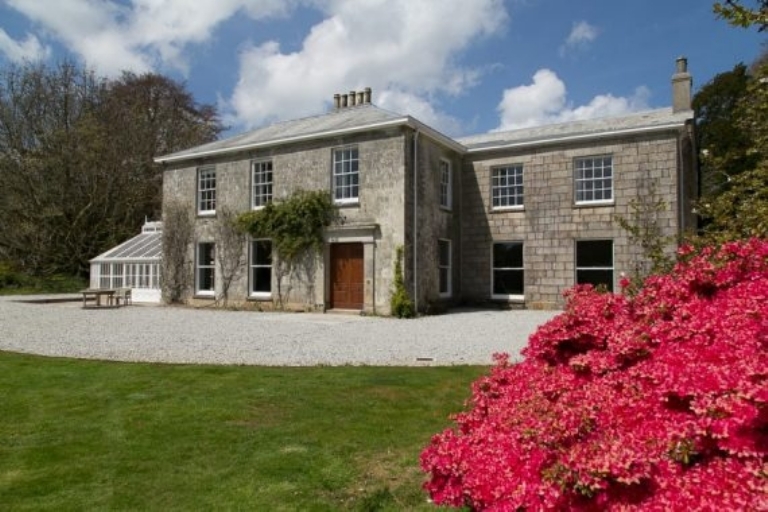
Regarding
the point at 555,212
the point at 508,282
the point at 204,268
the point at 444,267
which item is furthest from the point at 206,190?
the point at 555,212

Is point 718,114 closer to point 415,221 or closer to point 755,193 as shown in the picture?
point 415,221

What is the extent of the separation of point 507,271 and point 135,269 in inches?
610

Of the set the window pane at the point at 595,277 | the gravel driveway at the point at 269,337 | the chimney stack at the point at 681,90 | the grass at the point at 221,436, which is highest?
the chimney stack at the point at 681,90

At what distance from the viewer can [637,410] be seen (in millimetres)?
2143

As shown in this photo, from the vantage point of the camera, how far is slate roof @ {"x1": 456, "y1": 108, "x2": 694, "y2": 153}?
16766 mm

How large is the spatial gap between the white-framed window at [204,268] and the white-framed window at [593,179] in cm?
1313

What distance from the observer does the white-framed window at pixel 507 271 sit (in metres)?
18.7

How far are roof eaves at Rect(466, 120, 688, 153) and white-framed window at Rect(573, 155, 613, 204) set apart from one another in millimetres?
706

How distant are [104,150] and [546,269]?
25220mm

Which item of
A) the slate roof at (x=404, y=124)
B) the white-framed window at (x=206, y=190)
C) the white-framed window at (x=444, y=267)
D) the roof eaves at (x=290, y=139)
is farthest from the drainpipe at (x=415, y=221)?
the white-framed window at (x=206, y=190)

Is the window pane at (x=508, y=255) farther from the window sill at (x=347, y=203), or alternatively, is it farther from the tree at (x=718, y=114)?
the tree at (x=718, y=114)

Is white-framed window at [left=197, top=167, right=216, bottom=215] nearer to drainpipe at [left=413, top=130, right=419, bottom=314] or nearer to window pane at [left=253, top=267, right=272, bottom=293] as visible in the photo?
window pane at [left=253, top=267, right=272, bottom=293]

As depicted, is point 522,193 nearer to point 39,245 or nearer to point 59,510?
point 59,510

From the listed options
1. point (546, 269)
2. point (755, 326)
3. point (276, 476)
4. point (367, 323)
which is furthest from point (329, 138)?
point (755, 326)
